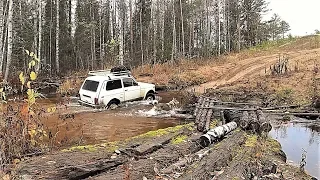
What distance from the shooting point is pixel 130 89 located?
57.9 ft

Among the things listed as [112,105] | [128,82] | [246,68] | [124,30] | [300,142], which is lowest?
[300,142]

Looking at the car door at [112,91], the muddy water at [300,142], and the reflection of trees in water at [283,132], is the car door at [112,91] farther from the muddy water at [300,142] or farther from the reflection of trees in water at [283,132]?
the reflection of trees in water at [283,132]

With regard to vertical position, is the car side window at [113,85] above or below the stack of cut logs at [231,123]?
above

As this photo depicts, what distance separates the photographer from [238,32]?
152 feet

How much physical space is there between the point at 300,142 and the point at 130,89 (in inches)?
355

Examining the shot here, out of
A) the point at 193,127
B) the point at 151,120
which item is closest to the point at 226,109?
the point at 193,127

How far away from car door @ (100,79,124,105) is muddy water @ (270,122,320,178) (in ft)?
25.2

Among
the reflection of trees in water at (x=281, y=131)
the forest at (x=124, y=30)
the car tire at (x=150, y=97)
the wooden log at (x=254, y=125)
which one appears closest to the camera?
the wooden log at (x=254, y=125)

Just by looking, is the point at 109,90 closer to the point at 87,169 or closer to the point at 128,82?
the point at 128,82

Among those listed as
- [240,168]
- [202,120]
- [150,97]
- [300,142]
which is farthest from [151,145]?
[150,97]

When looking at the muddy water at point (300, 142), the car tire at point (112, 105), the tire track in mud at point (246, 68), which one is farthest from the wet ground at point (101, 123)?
the tire track in mud at point (246, 68)

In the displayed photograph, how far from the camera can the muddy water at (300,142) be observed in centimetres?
892

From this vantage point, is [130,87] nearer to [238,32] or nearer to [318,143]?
[318,143]

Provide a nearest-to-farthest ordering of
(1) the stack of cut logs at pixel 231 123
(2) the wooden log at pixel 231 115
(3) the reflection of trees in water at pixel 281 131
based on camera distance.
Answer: (1) the stack of cut logs at pixel 231 123
(3) the reflection of trees in water at pixel 281 131
(2) the wooden log at pixel 231 115
